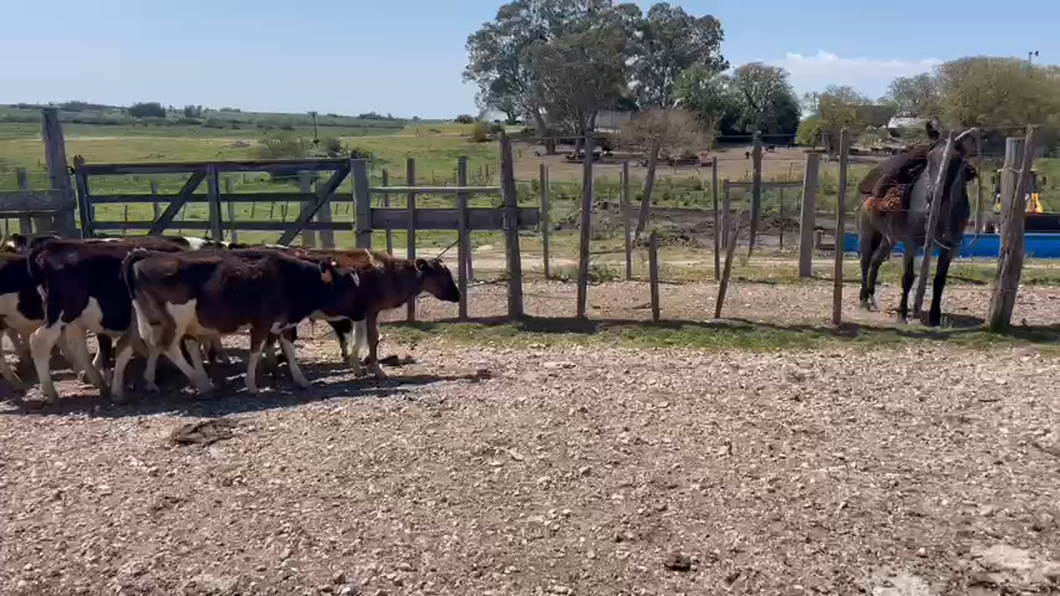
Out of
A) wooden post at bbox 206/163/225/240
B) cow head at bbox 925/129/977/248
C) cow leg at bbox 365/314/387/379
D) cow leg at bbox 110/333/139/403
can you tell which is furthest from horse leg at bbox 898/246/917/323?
cow leg at bbox 110/333/139/403

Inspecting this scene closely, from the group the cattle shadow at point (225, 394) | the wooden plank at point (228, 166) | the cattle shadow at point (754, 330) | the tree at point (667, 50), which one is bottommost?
the cattle shadow at point (225, 394)

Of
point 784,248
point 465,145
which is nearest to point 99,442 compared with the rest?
point 784,248

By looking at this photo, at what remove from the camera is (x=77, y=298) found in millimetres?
10633

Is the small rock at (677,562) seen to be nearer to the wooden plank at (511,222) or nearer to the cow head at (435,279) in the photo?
the cow head at (435,279)

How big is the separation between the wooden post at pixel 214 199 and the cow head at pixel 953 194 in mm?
10344

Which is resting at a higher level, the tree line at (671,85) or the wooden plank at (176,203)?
the tree line at (671,85)

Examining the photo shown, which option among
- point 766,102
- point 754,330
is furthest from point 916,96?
point 754,330

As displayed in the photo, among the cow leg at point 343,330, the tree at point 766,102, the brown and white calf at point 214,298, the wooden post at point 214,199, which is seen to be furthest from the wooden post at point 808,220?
the tree at point 766,102

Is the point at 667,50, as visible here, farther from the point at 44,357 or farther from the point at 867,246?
the point at 44,357

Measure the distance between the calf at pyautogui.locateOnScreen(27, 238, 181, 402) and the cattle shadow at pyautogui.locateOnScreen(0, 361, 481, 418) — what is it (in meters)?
0.27

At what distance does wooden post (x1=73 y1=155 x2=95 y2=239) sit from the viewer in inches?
607

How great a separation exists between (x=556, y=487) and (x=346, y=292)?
16.5 feet

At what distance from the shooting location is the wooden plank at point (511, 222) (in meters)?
14.3

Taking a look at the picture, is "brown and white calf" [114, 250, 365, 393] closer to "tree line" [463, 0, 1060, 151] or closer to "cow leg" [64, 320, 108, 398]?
"cow leg" [64, 320, 108, 398]
